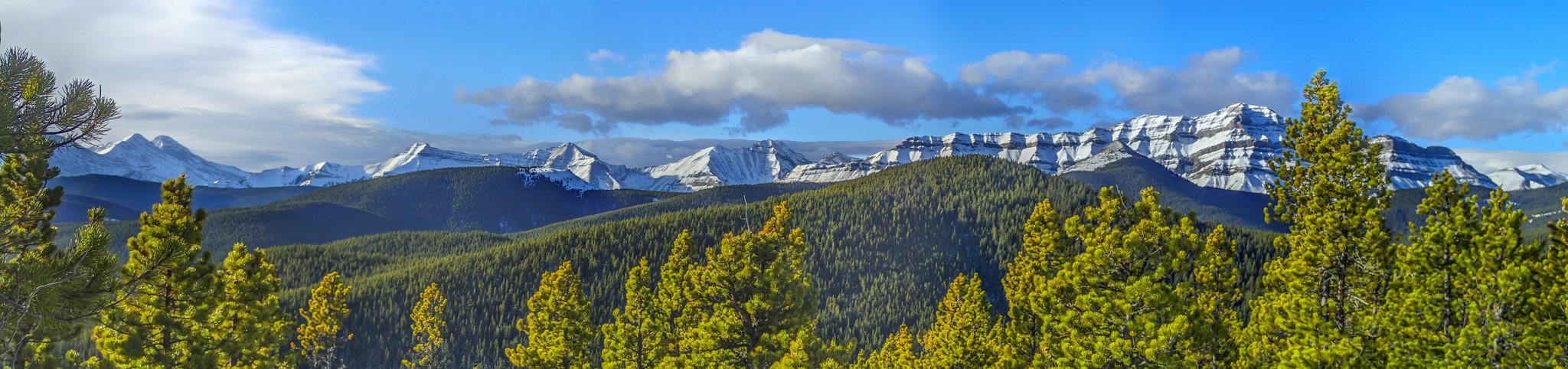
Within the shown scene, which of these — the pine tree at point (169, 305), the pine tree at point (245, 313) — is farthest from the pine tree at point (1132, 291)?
the pine tree at point (245, 313)

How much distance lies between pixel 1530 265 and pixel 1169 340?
25.7ft

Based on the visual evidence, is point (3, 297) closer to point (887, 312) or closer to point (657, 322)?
point (657, 322)

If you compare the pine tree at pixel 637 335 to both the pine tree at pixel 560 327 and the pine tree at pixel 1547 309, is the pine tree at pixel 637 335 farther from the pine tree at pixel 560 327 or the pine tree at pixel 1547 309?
the pine tree at pixel 1547 309

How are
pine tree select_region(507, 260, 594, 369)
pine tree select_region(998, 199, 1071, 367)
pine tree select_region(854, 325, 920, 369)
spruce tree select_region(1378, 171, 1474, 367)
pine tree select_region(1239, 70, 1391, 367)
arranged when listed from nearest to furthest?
spruce tree select_region(1378, 171, 1474, 367) < pine tree select_region(1239, 70, 1391, 367) < pine tree select_region(998, 199, 1071, 367) < pine tree select_region(507, 260, 594, 369) < pine tree select_region(854, 325, 920, 369)

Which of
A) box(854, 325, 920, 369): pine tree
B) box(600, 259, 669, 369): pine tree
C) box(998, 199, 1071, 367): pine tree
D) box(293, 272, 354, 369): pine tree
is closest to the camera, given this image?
box(998, 199, 1071, 367): pine tree

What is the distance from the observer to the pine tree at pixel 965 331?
40.1m

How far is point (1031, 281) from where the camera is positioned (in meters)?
33.7

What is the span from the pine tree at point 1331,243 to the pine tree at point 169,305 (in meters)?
32.3

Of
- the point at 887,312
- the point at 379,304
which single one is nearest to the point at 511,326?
the point at 379,304

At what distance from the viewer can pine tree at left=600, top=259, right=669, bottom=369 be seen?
38.2m

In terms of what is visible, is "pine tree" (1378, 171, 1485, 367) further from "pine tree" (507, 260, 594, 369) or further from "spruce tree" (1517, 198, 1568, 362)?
"pine tree" (507, 260, 594, 369)

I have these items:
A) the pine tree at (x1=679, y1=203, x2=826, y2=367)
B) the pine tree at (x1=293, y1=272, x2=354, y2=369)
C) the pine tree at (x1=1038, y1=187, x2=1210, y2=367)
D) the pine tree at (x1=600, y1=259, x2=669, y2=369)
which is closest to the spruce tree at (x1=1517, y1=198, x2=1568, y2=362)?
the pine tree at (x1=1038, y1=187, x2=1210, y2=367)

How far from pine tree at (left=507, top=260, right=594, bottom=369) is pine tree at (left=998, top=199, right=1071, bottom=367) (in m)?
21.5

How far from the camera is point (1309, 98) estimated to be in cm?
2005
